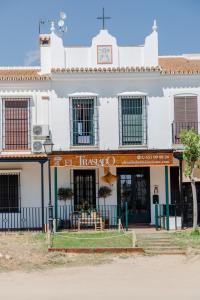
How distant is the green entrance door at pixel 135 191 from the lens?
2722 cm

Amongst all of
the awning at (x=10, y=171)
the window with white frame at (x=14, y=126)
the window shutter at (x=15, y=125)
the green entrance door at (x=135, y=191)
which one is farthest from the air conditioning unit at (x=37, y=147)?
the green entrance door at (x=135, y=191)

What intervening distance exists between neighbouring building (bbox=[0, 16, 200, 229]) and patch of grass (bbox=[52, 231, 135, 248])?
9.43 ft

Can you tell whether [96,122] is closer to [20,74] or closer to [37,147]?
[37,147]

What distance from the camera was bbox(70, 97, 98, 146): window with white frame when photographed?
26.4 metres

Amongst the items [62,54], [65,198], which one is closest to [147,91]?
[62,54]

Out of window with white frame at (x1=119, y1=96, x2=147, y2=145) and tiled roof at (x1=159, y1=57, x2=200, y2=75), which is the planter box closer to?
window with white frame at (x1=119, y1=96, x2=147, y2=145)

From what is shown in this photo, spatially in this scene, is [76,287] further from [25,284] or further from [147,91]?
[147,91]

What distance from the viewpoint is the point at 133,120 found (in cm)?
2650

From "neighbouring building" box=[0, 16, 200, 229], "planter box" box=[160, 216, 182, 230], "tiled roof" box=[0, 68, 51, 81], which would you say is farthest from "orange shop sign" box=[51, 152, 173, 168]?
→ "tiled roof" box=[0, 68, 51, 81]

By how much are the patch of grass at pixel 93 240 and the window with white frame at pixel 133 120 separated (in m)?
4.58

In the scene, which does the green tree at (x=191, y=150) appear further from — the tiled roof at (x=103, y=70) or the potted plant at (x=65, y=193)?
the potted plant at (x=65, y=193)

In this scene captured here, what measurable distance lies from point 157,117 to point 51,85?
15.6 ft

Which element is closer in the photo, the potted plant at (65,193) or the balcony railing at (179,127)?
the potted plant at (65,193)

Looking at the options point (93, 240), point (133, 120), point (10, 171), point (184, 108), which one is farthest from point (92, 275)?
point (184, 108)
